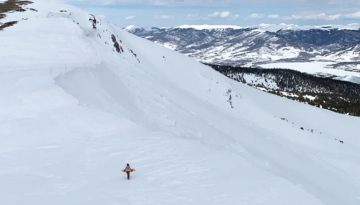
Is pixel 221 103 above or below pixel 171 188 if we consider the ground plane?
below

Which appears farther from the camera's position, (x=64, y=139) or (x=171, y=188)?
(x=64, y=139)

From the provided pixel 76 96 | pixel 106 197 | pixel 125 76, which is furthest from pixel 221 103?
pixel 106 197

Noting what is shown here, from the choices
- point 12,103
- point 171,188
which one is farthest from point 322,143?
point 12,103

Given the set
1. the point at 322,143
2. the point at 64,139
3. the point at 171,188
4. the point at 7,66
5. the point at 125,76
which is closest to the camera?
the point at 171,188

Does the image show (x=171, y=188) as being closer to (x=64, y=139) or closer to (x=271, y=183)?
(x=271, y=183)

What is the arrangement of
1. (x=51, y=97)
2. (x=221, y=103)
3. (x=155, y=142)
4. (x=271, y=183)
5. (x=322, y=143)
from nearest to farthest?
(x=271, y=183) < (x=155, y=142) < (x=51, y=97) < (x=322, y=143) < (x=221, y=103)

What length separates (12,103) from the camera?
14328 mm

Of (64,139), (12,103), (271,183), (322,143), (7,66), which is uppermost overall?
(7,66)

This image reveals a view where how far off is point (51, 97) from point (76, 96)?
4.85 ft

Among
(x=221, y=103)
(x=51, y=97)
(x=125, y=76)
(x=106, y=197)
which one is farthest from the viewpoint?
(x=221, y=103)

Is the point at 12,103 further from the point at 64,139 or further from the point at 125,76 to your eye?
the point at 125,76

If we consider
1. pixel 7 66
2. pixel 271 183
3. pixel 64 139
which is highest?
pixel 7 66

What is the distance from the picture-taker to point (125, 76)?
25719 mm

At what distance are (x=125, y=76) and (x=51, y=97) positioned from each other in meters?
10.8
